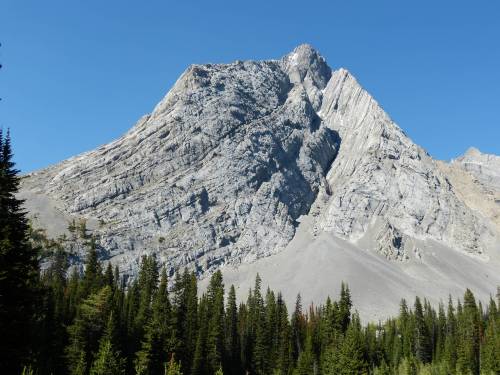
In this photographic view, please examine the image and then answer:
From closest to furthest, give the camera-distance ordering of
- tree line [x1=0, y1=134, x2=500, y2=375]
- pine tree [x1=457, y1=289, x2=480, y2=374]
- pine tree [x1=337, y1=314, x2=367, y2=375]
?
1. tree line [x1=0, y1=134, x2=500, y2=375]
2. pine tree [x1=337, y1=314, x2=367, y2=375]
3. pine tree [x1=457, y1=289, x2=480, y2=374]

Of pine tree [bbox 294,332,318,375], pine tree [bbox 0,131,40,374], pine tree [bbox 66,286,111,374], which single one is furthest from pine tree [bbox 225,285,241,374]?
pine tree [bbox 0,131,40,374]

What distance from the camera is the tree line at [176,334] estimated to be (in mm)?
26359

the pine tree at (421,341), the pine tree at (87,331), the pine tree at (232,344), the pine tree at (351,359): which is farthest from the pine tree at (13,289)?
the pine tree at (421,341)

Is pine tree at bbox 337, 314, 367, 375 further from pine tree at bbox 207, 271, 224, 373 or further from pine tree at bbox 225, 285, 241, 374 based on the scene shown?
pine tree at bbox 225, 285, 241, 374

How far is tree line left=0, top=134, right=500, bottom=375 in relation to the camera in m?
26.4

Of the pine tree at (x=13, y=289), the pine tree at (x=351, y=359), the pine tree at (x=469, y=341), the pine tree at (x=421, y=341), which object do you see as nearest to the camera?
the pine tree at (x=13, y=289)

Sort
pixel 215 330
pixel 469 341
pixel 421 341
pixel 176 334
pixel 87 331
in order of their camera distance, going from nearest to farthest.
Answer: pixel 87 331 → pixel 176 334 → pixel 215 330 → pixel 469 341 → pixel 421 341

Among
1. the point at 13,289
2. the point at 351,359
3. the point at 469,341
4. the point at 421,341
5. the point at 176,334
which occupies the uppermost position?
the point at 421,341

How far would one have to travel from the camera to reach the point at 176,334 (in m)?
83.4

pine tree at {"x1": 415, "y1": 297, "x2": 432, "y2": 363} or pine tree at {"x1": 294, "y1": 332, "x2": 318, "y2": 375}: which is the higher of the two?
pine tree at {"x1": 415, "y1": 297, "x2": 432, "y2": 363}

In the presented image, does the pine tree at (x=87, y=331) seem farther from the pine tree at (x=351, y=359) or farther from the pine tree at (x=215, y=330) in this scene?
the pine tree at (x=351, y=359)

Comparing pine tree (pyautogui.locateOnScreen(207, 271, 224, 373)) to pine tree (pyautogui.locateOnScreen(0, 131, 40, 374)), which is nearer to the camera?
pine tree (pyautogui.locateOnScreen(0, 131, 40, 374))

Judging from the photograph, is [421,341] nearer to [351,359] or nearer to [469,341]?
[469,341]

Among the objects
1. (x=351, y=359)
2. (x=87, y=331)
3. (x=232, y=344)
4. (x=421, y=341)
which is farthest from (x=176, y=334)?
(x=421, y=341)
